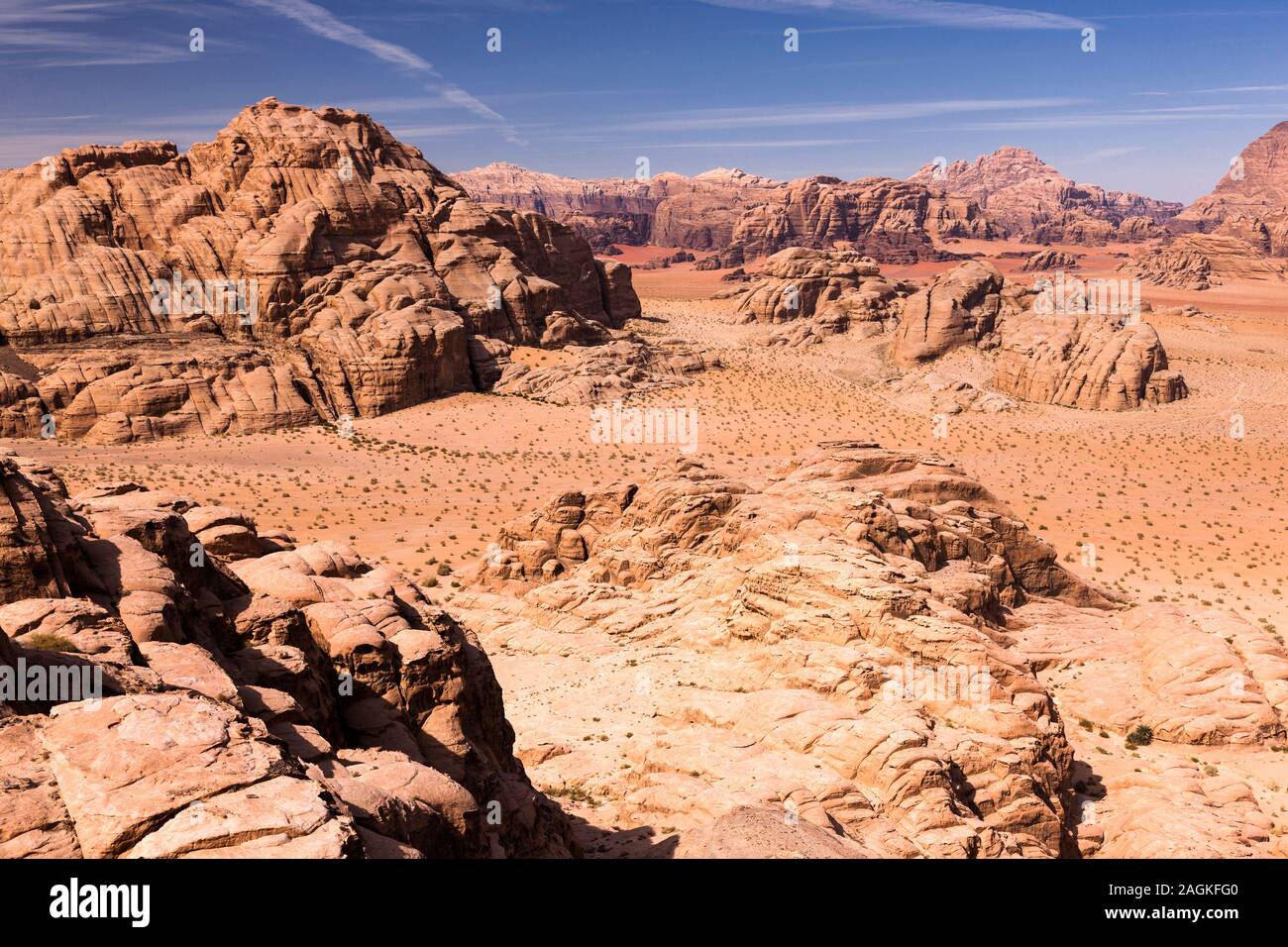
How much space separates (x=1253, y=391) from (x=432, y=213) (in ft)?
222

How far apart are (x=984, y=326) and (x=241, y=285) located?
6033 cm

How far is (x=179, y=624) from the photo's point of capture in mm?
12977

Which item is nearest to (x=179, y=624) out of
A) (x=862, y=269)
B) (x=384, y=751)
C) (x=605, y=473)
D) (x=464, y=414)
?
(x=384, y=751)

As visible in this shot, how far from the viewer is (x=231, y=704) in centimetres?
1057

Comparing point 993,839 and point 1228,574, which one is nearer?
point 993,839

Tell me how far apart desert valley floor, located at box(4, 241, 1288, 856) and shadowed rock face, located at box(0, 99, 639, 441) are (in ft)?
8.39

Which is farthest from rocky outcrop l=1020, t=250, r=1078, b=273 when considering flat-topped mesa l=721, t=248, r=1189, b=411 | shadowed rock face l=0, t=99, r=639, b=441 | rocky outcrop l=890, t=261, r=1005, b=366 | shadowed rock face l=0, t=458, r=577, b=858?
shadowed rock face l=0, t=458, r=577, b=858

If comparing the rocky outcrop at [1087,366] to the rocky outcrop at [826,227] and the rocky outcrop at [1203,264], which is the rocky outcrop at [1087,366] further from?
the rocky outcrop at [826,227]

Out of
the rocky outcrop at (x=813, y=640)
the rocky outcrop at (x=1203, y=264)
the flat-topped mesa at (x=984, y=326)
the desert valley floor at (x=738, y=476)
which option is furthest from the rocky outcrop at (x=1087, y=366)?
the rocky outcrop at (x=1203, y=264)

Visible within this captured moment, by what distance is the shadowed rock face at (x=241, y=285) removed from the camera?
162ft

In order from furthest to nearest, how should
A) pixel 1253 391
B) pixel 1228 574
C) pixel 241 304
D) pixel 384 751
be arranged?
1. pixel 1253 391
2. pixel 241 304
3. pixel 1228 574
4. pixel 384 751

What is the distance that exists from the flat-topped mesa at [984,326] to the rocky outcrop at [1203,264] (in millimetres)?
81489
